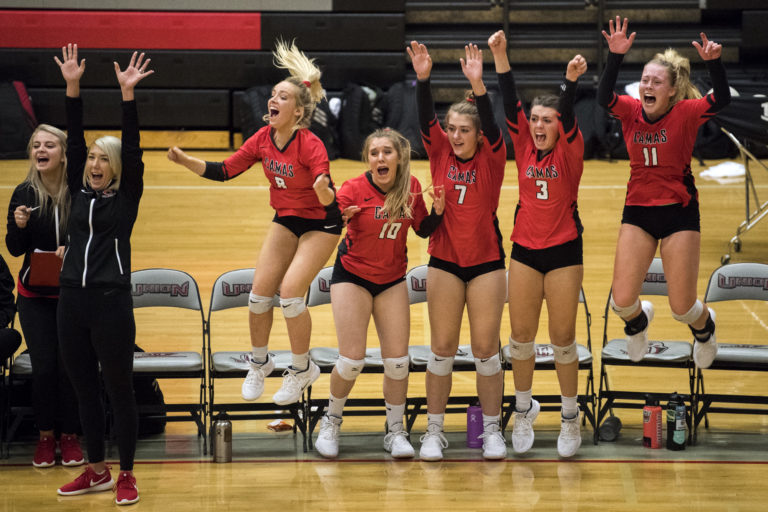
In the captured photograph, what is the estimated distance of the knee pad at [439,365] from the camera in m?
6.07

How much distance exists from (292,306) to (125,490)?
4.53 feet

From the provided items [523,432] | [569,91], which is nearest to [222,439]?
[523,432]

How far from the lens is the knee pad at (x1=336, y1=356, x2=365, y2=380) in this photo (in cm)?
596

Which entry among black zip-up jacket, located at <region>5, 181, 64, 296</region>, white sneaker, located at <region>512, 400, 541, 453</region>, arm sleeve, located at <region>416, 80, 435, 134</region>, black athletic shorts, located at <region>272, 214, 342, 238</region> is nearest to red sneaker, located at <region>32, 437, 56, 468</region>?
black zip-up jacket, located at <region>5, 181, 64, 296</region>

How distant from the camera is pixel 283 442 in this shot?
6.53 metres

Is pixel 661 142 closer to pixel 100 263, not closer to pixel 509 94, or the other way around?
pixel 509 94

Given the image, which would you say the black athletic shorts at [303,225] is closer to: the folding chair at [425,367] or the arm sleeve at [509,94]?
the folding chair at [425,367]

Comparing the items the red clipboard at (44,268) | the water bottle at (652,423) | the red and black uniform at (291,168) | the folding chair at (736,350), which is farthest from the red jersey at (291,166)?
the folding chair at (736,350)

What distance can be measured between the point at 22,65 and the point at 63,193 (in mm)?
8315

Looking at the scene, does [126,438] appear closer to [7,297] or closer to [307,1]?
[7,297]

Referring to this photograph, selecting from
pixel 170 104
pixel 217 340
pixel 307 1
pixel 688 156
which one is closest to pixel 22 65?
pixel 170 104

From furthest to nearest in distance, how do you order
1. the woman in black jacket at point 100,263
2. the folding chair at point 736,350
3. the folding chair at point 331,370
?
1. the folding chair at point 331,370
2. the folding chair at point 736,350
3. the woman in black jacket at point 100,263

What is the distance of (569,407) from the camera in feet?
20.0

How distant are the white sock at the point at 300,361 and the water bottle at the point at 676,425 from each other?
2.32 m
